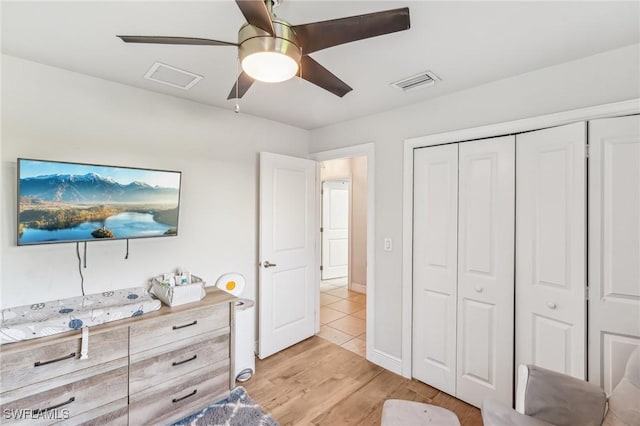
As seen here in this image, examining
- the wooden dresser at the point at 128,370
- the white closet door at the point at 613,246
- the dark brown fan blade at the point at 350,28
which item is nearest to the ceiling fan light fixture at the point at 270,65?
the dark brown fan blade at the point at 350,28

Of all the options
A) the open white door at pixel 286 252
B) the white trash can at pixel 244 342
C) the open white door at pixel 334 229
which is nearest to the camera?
the white trash can at pixel 244 342

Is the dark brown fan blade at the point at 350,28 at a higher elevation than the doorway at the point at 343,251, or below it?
higher

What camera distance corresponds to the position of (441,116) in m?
2.43

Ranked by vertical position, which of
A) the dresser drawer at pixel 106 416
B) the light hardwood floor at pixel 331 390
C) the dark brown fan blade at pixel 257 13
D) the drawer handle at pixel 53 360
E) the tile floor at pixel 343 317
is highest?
the dark brown fan blade at pixel 257 13

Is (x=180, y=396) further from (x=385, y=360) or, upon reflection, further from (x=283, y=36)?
(x=283, y=36)

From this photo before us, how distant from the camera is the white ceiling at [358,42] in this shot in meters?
1.39

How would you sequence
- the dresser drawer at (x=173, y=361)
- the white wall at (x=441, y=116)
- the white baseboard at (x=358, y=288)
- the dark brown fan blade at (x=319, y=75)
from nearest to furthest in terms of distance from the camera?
the dark brown fan blade at (x=319, y=75), the white wall at (x=441, y=116), the dresser drawer at (x=173, y=361), the white baseboard at (x=358, y=288)

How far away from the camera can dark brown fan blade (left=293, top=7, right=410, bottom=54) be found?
1051 millimetres

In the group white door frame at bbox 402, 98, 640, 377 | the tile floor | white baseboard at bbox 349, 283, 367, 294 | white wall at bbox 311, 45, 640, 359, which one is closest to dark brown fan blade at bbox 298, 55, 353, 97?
white wall at bbox 311, 45, 640, 359

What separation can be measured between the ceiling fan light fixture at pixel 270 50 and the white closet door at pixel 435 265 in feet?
5.36

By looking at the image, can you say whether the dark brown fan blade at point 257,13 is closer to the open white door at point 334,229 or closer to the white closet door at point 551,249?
the white closet door at point 551,249

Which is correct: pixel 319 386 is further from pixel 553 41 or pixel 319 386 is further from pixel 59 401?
pixel 553 41

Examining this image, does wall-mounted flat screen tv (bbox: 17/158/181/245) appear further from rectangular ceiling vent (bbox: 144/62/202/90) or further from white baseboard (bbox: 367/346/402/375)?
white baseboard (bbox: 367/346/402/375)

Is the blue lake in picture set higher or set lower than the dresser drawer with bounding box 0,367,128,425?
higher
